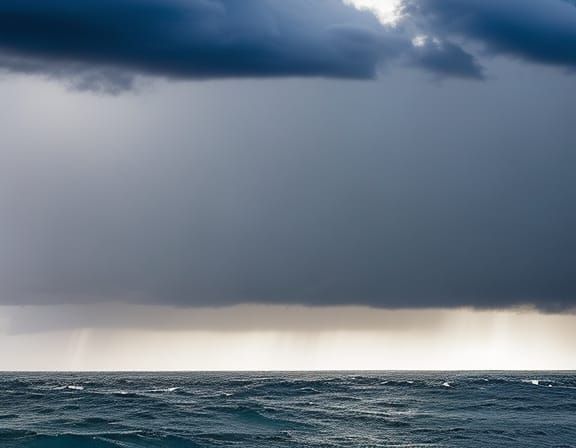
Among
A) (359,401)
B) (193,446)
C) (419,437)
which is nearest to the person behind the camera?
(193,446)

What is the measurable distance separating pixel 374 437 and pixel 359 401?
35164 mm

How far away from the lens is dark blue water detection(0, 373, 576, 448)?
75000 millimetres

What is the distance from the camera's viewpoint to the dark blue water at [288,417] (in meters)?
75.0

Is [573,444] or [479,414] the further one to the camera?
[479,414]

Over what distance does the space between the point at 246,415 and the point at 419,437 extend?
66.5 feet

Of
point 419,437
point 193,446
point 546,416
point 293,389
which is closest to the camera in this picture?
point 193,446

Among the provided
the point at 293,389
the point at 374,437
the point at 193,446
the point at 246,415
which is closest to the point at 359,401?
the point at 293,389

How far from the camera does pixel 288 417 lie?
91.6 meters

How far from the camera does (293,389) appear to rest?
129 meters

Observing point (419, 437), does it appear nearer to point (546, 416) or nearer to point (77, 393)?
point (546, 416)

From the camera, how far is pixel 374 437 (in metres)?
78.6

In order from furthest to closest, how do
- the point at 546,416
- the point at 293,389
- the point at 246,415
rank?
the point at 293,389 → the point at 546,416 → the point at 246,415

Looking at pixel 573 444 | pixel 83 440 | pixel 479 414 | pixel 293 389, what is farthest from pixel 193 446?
pixel 293 389

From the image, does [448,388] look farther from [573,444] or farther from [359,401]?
[573,444]
